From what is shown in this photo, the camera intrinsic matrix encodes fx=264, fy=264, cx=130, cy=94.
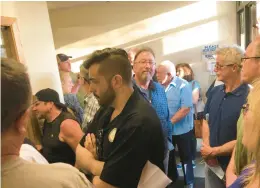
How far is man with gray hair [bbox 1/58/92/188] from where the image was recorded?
2.07 feet

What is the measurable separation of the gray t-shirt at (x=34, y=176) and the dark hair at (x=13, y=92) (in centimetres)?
10

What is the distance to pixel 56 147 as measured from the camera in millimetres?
1896

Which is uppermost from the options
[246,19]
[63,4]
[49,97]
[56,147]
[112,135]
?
[63,4]

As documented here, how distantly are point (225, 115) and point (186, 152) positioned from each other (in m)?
1.55

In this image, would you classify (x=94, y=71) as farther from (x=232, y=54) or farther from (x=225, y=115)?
(x=232, y=54)

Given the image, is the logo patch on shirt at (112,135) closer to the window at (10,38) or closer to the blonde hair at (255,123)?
the blonde hair at (255,123)

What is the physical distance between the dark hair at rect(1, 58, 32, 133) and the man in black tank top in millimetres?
1139

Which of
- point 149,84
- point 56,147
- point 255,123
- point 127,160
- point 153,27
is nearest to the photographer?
point 255,123

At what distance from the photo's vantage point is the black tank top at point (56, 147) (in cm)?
189

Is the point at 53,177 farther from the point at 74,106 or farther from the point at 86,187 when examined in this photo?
the point at 74,106

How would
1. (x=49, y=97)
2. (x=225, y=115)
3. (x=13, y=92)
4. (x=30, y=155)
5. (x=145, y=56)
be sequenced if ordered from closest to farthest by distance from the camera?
1. (x=13, y=92)
2. (x=30, y=155)
3. (x=225, y=115)
4. (x=49, y=97)
5. (x=145, y=56)

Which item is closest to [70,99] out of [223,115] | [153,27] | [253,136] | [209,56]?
[223,115]

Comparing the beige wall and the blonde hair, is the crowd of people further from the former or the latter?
the beige wall

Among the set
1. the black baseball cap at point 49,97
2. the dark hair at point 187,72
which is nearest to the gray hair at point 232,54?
the black baseball cap at point 49,97
